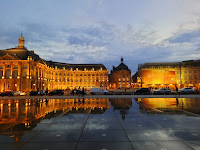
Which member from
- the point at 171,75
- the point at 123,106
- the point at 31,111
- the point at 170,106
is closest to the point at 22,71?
the point at 31,111

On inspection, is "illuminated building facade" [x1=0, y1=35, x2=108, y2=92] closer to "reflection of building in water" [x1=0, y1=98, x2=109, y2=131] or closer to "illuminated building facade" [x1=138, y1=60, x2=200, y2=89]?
"reflection of building in water" [x1=0, y1=98, x2=109, y2=131]

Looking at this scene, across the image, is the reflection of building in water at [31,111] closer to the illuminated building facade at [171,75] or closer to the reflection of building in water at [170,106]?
the reflection of building in water at [170,106]

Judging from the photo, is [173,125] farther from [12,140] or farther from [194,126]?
[12,140]

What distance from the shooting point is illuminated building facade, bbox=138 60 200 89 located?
85750 millimetres

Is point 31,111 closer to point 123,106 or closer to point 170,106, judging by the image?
point 123,106

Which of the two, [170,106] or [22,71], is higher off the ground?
[22,71]

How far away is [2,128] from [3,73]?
74.4 metres

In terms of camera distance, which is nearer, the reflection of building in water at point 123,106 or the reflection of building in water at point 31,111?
the reflection of building in water at point 31,111

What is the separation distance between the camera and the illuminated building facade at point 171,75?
85750mm

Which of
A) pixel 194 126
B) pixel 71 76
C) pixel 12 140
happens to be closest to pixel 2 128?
pixel 12 140

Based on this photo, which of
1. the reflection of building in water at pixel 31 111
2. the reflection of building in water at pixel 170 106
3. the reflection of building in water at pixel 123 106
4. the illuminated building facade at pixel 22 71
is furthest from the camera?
the illuminated building facade at pixel 22 71

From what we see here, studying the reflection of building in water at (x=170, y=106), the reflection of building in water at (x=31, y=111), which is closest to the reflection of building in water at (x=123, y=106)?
the reflection of building in water at (x=31, y=111)

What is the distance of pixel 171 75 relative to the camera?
87.3 meters

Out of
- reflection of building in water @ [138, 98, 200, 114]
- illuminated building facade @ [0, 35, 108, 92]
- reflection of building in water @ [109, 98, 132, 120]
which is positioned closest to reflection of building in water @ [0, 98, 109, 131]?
reflection of building in water @ [109, 98, 132, 120]
